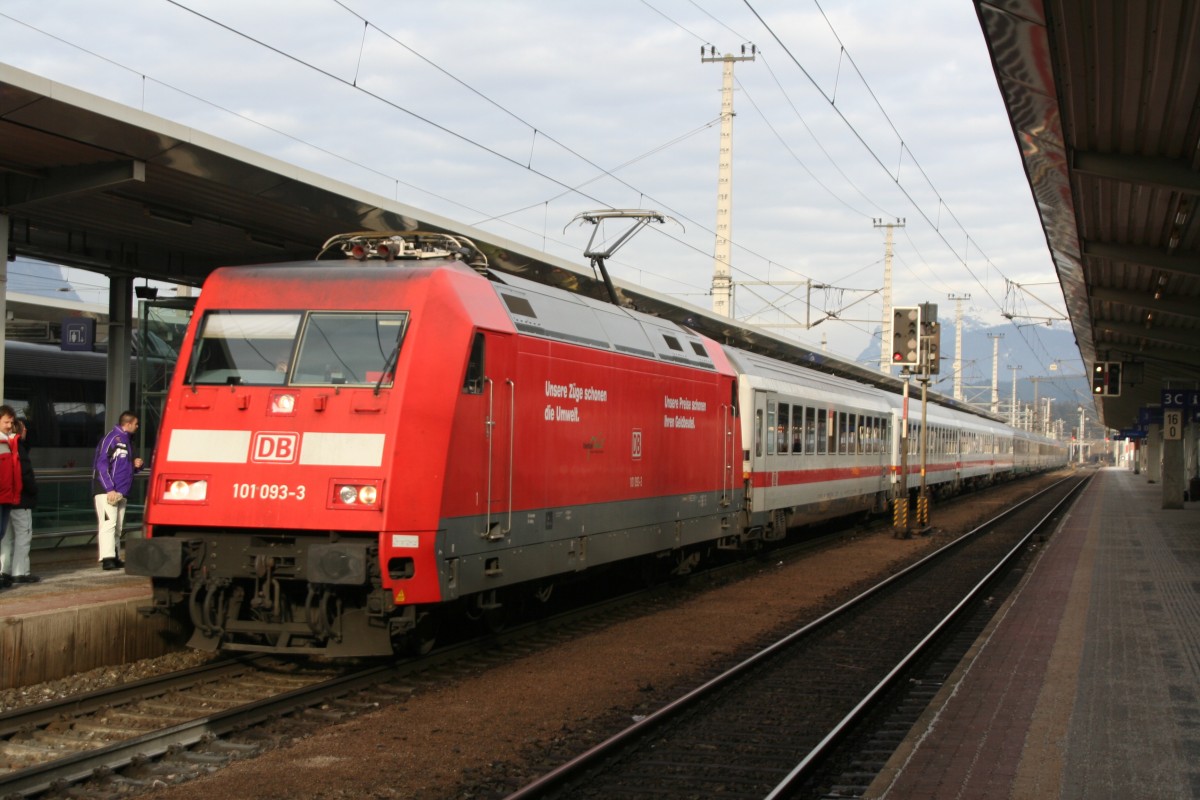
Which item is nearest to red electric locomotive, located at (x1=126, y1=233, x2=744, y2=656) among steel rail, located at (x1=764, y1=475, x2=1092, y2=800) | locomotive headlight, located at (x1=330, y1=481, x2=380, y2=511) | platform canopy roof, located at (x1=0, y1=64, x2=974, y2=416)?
locomotive headlight, located at (x1=330, y1=481, x2=380, y2=511)

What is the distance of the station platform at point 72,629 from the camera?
28.0 feet

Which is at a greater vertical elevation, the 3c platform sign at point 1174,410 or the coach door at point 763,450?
the 3c platform sign at point 1174,410

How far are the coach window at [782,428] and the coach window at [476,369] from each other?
9815 millimetres

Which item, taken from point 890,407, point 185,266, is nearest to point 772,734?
point 185,266

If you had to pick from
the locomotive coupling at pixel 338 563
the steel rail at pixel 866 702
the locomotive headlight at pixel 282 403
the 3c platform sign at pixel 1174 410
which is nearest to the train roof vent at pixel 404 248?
the locomotive headlight at pixel 282 403

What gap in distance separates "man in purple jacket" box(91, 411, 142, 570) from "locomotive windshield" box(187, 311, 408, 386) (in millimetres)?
3634

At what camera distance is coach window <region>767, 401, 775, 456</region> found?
59.2 feet

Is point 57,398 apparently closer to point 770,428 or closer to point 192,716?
point 770,428

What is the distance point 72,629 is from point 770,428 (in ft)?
37.9

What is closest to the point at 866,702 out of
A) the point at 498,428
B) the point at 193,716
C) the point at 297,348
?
the point at 498,428

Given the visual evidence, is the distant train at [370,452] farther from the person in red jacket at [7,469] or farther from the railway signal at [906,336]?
the railway signal at [906,336]

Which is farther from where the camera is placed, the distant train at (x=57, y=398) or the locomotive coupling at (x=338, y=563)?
the distant train at (x=57, y=398)

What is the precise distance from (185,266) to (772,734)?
1171 cm

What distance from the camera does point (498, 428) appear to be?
31.9ft
